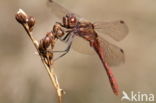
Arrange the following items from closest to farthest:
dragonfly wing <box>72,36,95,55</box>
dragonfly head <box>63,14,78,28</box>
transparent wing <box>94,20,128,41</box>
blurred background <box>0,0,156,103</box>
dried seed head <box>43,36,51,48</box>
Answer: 1. dried seed head <box>43,36,51,48</box>
2. dragonfly head <box>63,14,78,28</box>
3. dragonfly wing <box>72,36,95,55</box>
4. transparent wing <box>94,20,128,41</box>
5. blurred background <box>0,0,156,103</box>

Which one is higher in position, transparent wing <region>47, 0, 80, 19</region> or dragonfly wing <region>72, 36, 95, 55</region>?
transparent wing <region>47, 0, 80, 19</region>

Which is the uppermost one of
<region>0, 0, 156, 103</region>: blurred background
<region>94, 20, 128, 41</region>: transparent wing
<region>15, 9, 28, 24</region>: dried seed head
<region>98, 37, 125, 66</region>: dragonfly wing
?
<region>15, 9, 28, 24</region>: dried seed head

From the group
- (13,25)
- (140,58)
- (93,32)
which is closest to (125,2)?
(140,58)

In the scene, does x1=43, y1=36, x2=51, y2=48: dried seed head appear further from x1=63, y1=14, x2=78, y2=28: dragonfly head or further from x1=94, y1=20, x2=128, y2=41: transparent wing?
x1=94, y1=20, x2=128, y2=41: transparent wing

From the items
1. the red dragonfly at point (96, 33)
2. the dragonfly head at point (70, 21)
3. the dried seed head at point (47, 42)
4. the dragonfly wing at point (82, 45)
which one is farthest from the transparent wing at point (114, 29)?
the dried seed head at point (47, 42)

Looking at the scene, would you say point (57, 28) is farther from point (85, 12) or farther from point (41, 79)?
point (85, 12)

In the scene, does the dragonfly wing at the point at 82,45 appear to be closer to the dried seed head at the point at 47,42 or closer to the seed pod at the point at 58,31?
the seed pod at the point at 58,31

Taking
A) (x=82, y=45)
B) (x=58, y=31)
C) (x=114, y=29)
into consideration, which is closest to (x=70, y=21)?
(x=58, y=31)

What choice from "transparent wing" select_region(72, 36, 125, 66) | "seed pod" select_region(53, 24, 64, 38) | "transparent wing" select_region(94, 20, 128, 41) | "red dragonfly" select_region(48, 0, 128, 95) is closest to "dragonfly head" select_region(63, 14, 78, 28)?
"red dragonfly" select_region(48, 0, 128, 95)
